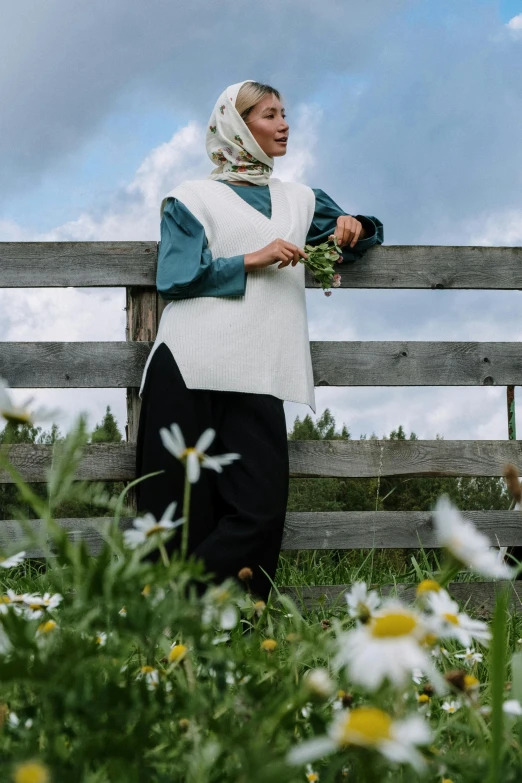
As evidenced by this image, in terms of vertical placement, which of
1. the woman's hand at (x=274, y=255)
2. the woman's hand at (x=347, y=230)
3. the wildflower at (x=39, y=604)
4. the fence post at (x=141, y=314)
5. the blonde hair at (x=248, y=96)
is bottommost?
the wildflower at (x=39, y=604)

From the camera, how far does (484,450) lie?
11.1 ft

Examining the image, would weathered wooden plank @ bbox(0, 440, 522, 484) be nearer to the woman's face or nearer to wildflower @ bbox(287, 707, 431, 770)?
the woman's face

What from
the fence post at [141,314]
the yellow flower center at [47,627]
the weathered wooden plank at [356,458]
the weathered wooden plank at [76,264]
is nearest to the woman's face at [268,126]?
the weathered wooden plank at [76,264]

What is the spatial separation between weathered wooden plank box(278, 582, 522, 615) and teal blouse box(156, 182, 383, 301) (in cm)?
112

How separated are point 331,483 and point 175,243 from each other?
1.37 metres

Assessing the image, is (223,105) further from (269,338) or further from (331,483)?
(331,483)

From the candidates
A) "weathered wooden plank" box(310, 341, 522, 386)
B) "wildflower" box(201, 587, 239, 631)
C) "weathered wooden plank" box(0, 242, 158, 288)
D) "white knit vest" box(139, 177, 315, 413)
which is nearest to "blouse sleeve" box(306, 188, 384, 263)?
"white knit vest" box(139, 177, 315, 413)

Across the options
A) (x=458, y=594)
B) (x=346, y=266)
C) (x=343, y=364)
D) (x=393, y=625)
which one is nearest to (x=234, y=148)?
(x=346, y=266)

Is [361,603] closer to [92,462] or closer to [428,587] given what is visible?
[428,587]

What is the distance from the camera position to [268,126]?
3061 millimetres

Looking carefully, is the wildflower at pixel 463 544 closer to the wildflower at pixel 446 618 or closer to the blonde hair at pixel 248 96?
the wildflower at pixel 446 618

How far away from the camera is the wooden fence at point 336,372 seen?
318cm

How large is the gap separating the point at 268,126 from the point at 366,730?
9.26 feet

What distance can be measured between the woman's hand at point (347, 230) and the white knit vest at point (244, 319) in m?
0.16
